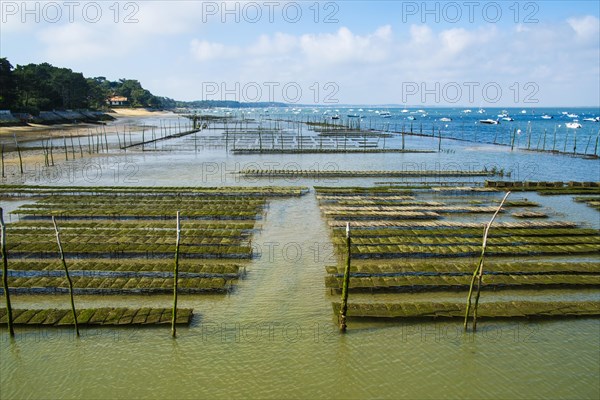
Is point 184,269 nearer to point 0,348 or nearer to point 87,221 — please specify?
point 0,348

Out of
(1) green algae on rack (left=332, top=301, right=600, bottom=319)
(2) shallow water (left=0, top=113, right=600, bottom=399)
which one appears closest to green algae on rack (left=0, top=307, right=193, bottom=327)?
(2) shallow water (left=0, top=113, right=600, bottom=399)

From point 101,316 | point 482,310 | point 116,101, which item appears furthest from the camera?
point 116,101

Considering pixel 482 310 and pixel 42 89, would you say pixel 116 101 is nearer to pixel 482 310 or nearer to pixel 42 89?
pixel 42 89

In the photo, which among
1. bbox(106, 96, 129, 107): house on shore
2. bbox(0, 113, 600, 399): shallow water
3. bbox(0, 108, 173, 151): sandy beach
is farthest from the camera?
bbox(106, 96, 129, 107): house on shore

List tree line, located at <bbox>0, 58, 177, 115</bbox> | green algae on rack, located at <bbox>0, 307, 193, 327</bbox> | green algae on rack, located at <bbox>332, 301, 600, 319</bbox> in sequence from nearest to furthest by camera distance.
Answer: green algae on rack, located at <bbox>0, 307, 193, 327</bbox> < green algae on rack, located at <bbox>332, 301, 600, 319</bbox> < tree line, located at <bbox>0, 58, 177, 115</bbox>

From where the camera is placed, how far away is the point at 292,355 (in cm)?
1245

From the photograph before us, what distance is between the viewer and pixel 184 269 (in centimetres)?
1686

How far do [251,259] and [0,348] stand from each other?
9343 mm

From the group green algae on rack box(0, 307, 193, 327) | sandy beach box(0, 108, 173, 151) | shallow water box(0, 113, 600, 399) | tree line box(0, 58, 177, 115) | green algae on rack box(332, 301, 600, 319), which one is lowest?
shallow water box(0, 113, 600, 399)

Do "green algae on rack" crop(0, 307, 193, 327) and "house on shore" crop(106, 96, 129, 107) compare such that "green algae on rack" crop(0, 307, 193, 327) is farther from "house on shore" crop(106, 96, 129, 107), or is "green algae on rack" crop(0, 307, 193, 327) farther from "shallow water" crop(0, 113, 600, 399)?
"house on shore" crop(106, 96, 129, 107)

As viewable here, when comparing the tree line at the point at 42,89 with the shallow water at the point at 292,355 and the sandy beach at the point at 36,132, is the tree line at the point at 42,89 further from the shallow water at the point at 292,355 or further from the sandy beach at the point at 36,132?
the shallow water at the point at 292,355

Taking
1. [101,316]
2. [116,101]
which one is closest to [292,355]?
[101,316]

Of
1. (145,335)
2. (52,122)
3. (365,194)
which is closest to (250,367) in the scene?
(145,335)

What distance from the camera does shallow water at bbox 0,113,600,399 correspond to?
439 inches
